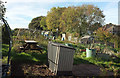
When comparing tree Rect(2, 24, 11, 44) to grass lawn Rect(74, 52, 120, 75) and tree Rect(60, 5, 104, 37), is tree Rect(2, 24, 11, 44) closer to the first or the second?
grass lawn Rect(74, 52, 120, 75)

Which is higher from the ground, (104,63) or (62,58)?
(62,58)

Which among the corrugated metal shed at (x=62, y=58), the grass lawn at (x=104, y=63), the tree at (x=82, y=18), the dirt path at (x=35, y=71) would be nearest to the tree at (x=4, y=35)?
the dirt path at (x=35, y=71)

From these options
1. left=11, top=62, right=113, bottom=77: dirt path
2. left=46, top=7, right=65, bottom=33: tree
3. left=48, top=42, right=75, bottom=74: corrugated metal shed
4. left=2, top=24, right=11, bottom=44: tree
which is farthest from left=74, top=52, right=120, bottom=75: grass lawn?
left=46, top=7, right=65, bottom=33: tree

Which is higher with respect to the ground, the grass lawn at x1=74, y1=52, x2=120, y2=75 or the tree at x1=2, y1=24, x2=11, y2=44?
the tree at x1=2, y1=24, x2=11, y2=44

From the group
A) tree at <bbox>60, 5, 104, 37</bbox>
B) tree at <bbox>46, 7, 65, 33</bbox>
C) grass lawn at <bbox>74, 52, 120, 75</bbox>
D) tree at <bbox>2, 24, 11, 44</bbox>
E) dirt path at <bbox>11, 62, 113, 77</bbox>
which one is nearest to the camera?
dirt path at <bbox>11, 62, 113, 77</bbox>

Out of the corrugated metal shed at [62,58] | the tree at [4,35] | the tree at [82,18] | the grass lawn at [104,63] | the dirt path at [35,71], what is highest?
the tree at [82,18]

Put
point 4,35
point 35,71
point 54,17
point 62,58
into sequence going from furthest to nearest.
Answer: point 54,17 < point 4,35 < point 35,71 < point 62,58

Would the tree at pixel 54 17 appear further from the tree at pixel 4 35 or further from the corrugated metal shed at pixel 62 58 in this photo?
the corrugated metal shed at pixel 62 58

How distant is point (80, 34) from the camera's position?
72.4 ft

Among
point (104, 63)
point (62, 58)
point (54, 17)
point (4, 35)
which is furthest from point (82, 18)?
point (62, 58)

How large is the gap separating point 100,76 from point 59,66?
5.52 ft

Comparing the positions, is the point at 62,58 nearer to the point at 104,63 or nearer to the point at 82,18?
the point at 104,63

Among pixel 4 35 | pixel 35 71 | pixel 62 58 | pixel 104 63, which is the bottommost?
pixel 104 63

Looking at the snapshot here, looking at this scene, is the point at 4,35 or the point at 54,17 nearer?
the point at 4,35
